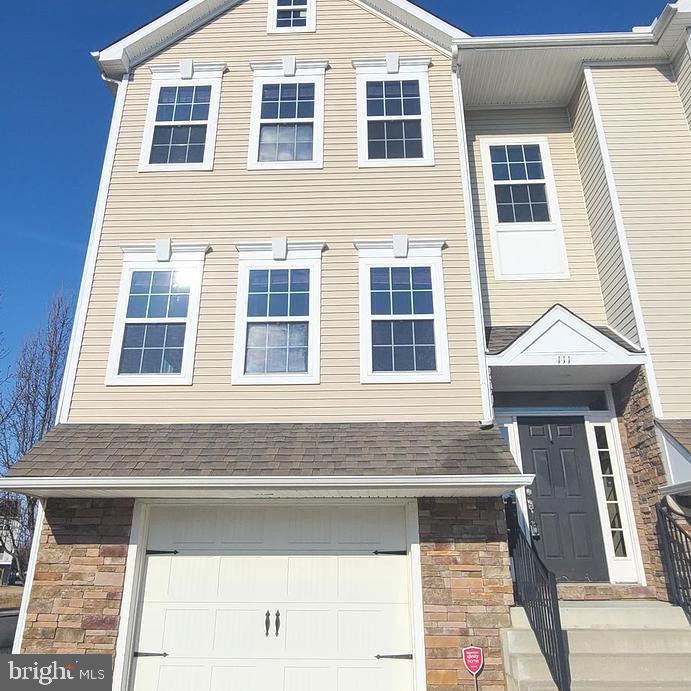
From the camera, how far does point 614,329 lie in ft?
25.2

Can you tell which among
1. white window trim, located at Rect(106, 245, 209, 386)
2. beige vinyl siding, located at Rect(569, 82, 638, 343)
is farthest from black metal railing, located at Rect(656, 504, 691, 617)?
white window trim, located at Rect(106, 245, 209, 386)

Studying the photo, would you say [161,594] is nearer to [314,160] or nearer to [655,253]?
[314,160]

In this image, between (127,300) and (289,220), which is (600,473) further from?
(127,300)

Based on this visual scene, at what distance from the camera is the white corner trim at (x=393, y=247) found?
7.52 metres

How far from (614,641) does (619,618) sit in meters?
0.34

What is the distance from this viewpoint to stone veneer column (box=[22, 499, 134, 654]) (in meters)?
5.76

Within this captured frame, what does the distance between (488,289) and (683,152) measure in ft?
11.0

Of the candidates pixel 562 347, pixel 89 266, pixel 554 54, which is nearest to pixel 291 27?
pixel 554 54

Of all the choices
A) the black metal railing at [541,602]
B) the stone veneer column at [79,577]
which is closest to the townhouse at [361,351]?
the stone veneer column at [79,577]

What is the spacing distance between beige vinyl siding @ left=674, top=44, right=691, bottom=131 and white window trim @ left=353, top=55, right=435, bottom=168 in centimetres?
Answer: 367

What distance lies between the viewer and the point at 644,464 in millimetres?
6887

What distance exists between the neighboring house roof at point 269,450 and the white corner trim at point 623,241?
2103 mm

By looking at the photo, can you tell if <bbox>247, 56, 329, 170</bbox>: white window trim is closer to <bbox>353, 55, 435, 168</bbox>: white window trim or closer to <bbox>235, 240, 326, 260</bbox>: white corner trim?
<bbox>353, 55, 435, 168</bbox>: white window trim

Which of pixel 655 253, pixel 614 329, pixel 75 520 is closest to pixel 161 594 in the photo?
pixel 75 520
